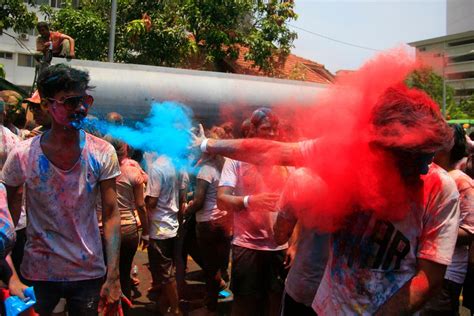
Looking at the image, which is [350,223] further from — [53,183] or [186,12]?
[186,12]

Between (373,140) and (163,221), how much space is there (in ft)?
11.4

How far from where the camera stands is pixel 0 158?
3.77 m

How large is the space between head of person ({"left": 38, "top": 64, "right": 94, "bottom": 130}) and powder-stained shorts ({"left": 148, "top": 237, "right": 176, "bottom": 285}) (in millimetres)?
2435

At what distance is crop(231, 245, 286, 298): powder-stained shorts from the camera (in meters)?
4.06

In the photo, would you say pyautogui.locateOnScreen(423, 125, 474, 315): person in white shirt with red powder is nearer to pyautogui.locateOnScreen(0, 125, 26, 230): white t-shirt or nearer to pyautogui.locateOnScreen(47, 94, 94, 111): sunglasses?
pyautogui.locateOnScreen(47, 94, 94, 111): sunglasses

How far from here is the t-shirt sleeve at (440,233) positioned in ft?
6.86

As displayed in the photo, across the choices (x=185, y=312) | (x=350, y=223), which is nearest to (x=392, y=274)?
(x=350, y=223)

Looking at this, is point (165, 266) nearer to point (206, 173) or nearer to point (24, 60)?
point (206, 173)

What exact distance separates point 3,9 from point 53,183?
1344cm

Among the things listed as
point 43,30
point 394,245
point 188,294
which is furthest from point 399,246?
point 43,30

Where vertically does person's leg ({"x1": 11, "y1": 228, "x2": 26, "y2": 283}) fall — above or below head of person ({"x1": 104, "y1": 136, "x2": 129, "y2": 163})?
below

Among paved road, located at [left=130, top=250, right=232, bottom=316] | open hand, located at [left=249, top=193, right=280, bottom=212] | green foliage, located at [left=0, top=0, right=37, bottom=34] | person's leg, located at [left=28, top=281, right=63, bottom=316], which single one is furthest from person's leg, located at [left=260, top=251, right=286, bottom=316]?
green foliage, located at [left=0, top=0, right=37, bottom=34]

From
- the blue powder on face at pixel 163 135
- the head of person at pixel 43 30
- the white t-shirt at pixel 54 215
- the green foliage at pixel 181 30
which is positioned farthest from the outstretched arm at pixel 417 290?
the green foliage at pixel 181 30

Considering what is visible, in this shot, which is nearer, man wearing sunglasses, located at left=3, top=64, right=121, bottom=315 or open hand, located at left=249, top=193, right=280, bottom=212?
man wearing sunglasses, located at left=3, top=64, right=121, bottom=315
